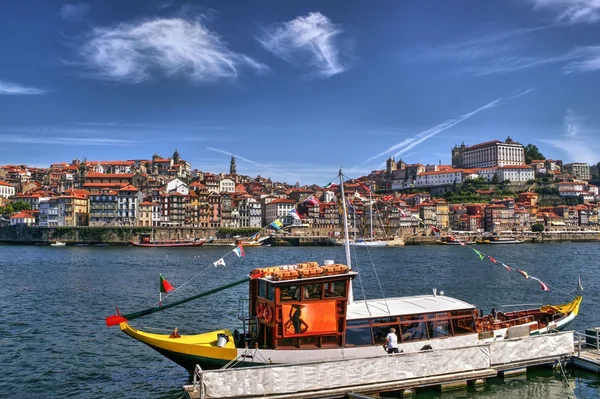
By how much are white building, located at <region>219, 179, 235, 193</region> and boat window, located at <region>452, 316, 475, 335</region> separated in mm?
135579

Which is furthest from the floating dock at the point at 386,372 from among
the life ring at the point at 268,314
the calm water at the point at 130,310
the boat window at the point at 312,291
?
the boat window at the point at 312,291

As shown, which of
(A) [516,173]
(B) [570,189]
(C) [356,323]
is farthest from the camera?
(A) [516,173]

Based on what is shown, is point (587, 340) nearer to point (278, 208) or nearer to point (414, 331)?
point (414, 331)

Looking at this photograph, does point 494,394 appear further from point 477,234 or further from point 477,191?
point 477,191

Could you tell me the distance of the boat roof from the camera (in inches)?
569

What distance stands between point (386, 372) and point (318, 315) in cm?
209

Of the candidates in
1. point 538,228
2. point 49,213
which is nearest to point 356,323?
point 49,213

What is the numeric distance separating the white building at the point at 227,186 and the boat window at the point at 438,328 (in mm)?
135769

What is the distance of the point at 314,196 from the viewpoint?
13950 centimetres

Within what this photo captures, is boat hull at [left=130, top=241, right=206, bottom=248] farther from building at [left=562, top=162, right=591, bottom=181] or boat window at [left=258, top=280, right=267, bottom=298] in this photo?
building at [left=562, top=162, right=591, bottom=181]

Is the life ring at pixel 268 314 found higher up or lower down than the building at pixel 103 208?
lower down

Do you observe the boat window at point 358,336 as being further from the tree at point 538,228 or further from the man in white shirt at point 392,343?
the tree at point 538,228

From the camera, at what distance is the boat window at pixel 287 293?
13.3 meters

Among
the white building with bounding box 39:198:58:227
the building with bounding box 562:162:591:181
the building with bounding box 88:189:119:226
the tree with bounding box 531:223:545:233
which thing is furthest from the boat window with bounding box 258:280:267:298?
the building with bounding box 562:162:591:181
